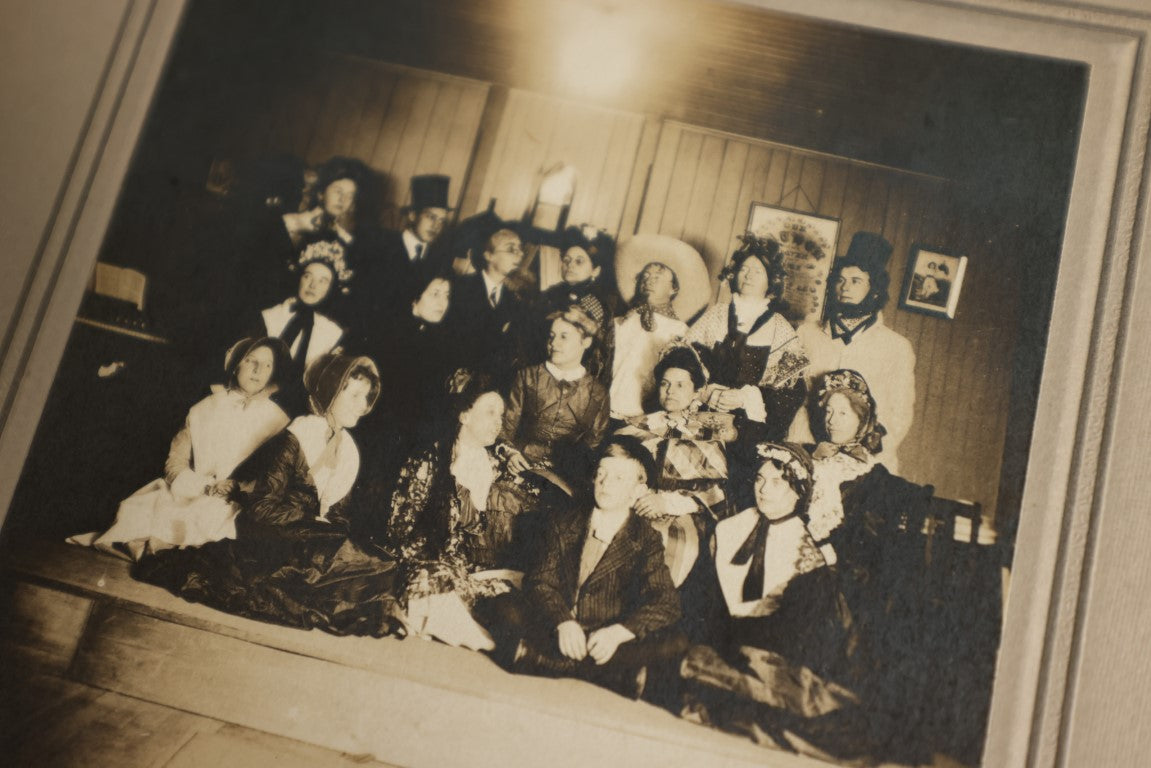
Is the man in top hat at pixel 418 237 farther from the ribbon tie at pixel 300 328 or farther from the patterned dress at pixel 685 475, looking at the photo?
the patterned dress at pixel 685 475

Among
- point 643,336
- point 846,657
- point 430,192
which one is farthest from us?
point 430,192

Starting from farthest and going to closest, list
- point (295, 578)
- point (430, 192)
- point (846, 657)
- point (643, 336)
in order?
point (430, 192) → point (643, 336) → point (295, 578) → point (846, 657)

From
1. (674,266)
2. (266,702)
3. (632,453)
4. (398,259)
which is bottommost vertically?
(266,702)

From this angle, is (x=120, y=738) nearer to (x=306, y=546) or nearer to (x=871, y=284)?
(x=306, y=546)

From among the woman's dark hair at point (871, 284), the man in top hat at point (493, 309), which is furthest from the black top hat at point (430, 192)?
the woman's dark hair at point (871, 284)

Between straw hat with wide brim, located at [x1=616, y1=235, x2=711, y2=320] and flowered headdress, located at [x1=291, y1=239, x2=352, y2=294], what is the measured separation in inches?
28.0

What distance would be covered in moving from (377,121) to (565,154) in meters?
0.52

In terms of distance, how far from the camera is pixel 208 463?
1864mm

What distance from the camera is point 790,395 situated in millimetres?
1830

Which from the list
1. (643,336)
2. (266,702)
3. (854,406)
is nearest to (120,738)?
(266,702)

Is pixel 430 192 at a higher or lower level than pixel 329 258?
higher

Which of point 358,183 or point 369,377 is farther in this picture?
point 358,183

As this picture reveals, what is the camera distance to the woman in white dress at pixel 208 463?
1.82 m

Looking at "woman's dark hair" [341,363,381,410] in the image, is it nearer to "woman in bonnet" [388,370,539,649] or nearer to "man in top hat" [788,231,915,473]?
"woman in bonnet" [388,370,539,649]
